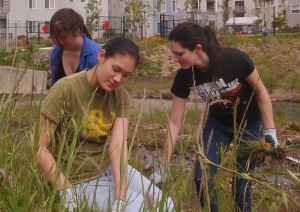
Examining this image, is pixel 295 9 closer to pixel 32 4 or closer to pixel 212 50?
pixel 32 4

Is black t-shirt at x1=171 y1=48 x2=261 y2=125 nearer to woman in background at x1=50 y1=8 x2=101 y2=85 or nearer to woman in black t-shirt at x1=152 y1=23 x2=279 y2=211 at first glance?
woman in black t-shirt at x1=152 y1=23 x2=279 y2=211

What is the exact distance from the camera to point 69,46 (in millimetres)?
3619

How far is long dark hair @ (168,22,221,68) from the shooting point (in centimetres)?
338

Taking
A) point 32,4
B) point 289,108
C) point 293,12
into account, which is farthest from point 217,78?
point 293,12

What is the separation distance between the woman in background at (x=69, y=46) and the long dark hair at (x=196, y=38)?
484mm

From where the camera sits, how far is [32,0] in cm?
4606

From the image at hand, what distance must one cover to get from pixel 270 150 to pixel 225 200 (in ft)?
4.40

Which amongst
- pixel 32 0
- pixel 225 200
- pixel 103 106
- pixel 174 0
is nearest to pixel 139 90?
pixel 103 106

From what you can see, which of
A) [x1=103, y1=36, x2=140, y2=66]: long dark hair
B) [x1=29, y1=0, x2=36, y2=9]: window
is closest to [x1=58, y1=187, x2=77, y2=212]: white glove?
[x1=103, y1=36, x2=140, y2=66]: long dark hair

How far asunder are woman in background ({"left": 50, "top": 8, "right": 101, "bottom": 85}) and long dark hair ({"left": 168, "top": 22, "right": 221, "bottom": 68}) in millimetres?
484

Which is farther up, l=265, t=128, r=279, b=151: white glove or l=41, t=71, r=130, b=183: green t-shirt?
l=41, t=71, r=130, b=183: green t-shirt

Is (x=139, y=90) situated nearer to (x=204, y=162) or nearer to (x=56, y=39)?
(x=56, y=39)

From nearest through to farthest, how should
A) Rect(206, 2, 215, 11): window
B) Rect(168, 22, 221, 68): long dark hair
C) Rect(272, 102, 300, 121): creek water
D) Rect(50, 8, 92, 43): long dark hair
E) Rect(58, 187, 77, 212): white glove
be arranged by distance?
Rect(58, 187, 77, 212): white glove < Rect(168, 22, 221, 68): long dark hair < Rect(50, 8, 92, 43): long dark hair < Rect(272, 102, 300, 121): creek water < Rect(206, 2, 215, 11): window

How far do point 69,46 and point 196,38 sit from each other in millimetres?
742
